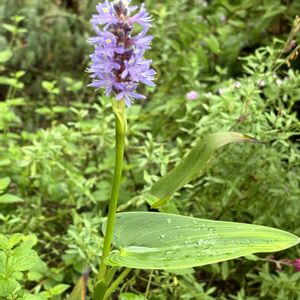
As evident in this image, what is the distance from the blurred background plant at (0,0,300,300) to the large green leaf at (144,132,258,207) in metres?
0.29

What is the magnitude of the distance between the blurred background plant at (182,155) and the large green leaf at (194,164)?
293 millimetres

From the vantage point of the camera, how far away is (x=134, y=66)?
1.10 meters

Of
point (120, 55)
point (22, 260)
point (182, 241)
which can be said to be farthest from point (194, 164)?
point (22, 260)

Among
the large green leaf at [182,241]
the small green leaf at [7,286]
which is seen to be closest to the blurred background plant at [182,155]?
the small green leaf at [7,286]

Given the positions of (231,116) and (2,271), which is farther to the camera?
(231,116)

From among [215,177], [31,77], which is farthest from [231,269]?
[31,77]

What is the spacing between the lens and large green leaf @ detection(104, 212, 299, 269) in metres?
1.08

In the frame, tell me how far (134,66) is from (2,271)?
52cm

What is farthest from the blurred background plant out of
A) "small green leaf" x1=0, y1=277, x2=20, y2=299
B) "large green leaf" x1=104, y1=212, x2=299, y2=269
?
"large green leaf" x1=104, y1=212, x2=299, y2=269

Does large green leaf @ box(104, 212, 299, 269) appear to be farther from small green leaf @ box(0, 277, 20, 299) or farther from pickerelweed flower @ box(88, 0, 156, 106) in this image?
pickerelweed flower @ box(88, 0, 156, 106)

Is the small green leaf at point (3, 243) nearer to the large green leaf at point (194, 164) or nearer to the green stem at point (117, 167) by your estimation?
the green stem at point (117, 167)

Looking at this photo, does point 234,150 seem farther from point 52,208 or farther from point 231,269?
point 52,208

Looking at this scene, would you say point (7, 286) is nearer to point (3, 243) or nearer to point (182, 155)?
point (3, 243)

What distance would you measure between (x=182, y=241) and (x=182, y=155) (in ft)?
2.94
